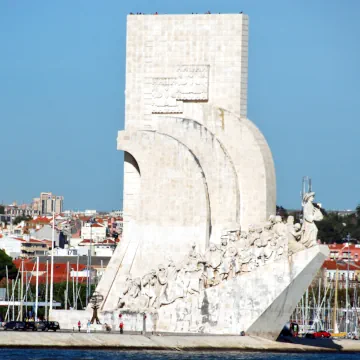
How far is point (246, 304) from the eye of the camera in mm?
48719

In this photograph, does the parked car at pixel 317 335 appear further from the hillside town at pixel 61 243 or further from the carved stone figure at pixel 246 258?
the hillside town at pixel 61 243

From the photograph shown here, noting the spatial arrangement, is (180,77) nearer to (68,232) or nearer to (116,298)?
(116,298)

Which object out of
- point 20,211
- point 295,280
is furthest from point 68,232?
point 295,280

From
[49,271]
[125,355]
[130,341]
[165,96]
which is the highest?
[165,96]

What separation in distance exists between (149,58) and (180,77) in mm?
1104

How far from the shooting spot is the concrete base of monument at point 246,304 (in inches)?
1912

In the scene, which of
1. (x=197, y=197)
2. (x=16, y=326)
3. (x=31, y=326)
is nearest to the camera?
(x=31, y=326)

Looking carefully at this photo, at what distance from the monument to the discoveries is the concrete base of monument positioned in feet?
0.09

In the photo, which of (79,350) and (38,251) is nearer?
(79,350)

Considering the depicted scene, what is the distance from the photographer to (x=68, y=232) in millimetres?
122062

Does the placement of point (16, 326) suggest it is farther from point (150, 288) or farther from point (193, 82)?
point (193, 82)

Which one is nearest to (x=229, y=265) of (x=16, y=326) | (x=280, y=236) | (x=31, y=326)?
(x=280, y=236)

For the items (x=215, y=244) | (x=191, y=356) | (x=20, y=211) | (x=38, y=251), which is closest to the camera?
(x=191, y=356)

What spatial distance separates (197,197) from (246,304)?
3.55 meters
